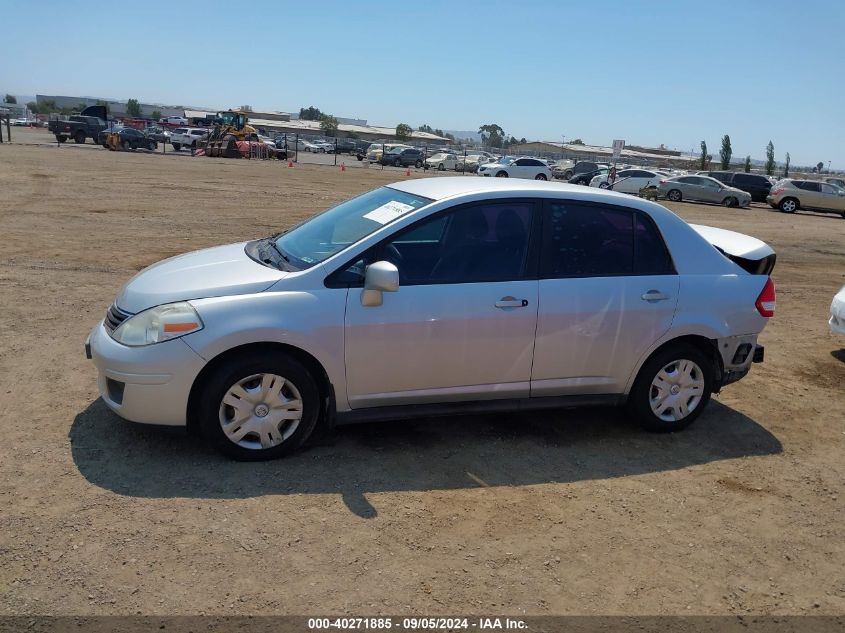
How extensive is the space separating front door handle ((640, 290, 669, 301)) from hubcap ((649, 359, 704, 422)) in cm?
50

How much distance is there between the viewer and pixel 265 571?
10.9ft

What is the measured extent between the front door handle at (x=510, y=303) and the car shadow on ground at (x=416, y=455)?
0.99m

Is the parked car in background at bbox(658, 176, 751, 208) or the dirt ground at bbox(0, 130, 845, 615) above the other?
the parked car in background at bbox(658, 176, 751, 208)

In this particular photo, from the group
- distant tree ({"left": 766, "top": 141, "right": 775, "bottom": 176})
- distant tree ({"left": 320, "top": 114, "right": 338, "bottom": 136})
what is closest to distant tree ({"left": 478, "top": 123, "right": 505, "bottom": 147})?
distant tree ({"left": 320, "top": 114, "right": 338, "bottom": 136})

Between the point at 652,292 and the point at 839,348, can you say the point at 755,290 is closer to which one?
the point at 652,292

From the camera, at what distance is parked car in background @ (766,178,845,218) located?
31156mm

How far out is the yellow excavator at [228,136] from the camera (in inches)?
1763

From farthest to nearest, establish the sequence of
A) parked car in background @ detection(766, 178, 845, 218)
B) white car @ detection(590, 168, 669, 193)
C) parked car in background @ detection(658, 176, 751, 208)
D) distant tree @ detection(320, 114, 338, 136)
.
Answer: distant tree @ detection(320, 114, 338, 136)
white car @ detection(590, 168, 669, 193)
parked car in background @ detection(658, 176, 751, 208)
parked car in background @ detection(766, 178, 845, 218)

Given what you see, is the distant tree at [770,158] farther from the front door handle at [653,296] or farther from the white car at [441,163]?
the front door handle at [653,296]

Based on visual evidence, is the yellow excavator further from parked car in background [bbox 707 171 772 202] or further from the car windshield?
the car windshield

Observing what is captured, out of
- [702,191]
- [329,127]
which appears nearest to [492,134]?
[329,127]

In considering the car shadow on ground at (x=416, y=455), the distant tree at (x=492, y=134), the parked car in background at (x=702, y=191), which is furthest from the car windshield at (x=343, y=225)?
the distant tree at (x=492, y=134)

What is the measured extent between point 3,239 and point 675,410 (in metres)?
10.4

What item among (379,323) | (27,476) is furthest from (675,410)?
(27,476)
